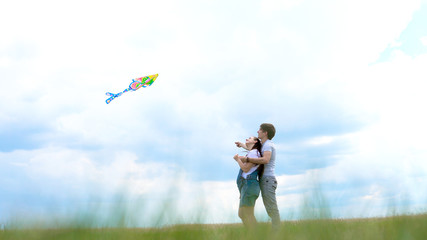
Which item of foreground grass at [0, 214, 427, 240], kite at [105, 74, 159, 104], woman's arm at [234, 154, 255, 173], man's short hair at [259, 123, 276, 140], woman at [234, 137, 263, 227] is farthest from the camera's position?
kite at [105, 74, 159, 104]

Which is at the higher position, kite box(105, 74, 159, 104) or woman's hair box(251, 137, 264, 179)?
kite box(105, 74, 159, 104)

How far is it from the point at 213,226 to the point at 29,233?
2.36 metres

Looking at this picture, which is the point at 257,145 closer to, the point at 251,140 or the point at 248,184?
the point at 251,140

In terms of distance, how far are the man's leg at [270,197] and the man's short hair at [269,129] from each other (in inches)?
34.0

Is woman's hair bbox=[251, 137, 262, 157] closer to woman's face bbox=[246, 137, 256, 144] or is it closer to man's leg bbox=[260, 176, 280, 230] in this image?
woman's face bbox=[246, 137, 256, 144]

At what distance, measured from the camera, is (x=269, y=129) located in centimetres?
847

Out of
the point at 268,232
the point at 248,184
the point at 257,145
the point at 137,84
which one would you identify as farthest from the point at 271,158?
the point at 137,84

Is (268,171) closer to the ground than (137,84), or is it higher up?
closer to the ground

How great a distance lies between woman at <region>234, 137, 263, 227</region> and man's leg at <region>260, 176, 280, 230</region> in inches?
6.4

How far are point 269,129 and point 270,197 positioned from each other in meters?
1.35

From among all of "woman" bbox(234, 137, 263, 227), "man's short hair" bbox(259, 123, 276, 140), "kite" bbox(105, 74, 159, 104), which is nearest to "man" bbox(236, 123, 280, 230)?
"man's short hair" bbox(259, 123, 276, 140)

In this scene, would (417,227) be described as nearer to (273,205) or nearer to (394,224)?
(394,224)

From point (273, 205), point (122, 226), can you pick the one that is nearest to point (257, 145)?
point (273, 205)

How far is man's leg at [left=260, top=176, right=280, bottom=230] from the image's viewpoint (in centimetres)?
807
